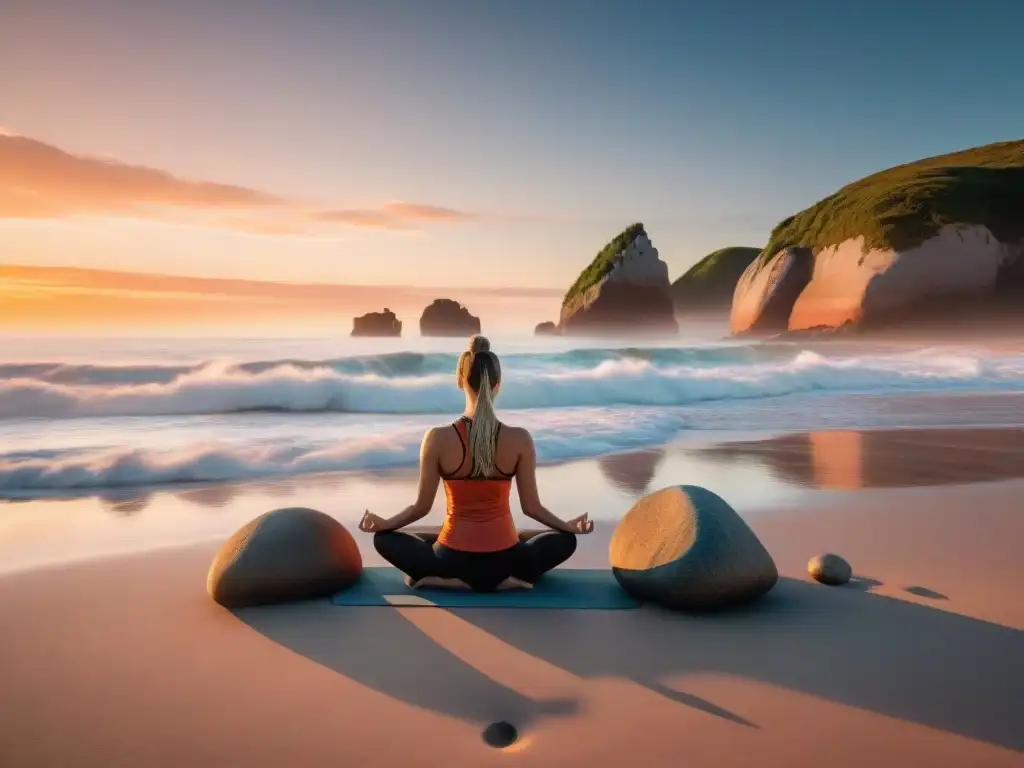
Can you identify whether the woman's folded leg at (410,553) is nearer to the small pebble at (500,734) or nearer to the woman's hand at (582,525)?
the woman's hand at (582,525)

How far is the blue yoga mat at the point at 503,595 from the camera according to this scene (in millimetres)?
4168

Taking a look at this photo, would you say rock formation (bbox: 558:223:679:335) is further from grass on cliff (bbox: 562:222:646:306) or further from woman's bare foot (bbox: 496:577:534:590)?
woman's bare foot (bbox: 496:577:534:590)

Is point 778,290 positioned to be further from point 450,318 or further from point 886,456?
point 886,456

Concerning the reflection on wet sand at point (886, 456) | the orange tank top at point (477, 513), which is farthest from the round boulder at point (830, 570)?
the reflection on wet sand at point (886, 456)

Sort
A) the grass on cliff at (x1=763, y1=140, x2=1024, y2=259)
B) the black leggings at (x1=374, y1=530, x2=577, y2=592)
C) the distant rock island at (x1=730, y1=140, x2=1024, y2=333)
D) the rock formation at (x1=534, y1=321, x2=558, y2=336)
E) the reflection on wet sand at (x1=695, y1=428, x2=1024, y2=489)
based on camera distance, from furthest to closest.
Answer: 1. the rock formation at (x1=534, y1=321, x2=558, y2=336)
2. the grass on cliff at (x1=763, y1=140, x2=1024, y2=259)
3. the distant rock island at (x1=730, y1=140, x2=1024, y2=333)
4. the reflection on wet sand at (x1=695, y1=428, x2=1024, y2=489)
5. the black leggings at (x1=374, y1=530, x2=577, y2=592)

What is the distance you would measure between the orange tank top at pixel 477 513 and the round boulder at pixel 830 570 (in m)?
1.89

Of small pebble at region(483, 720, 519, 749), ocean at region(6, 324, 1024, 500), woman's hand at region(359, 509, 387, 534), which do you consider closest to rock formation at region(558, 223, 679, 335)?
ocean at region(6, 324, 1024, 500)

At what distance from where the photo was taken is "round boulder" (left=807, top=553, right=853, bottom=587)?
4551mm

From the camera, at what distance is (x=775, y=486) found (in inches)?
299

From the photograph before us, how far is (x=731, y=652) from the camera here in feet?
11.7

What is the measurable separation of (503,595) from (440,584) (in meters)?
0.38

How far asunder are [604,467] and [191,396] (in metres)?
11.5

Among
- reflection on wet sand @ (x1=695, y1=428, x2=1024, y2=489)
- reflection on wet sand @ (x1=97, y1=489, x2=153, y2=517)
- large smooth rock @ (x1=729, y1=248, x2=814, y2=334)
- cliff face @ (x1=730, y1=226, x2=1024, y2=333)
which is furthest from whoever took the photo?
large smooth rock @ (x1=729, y1=248, x2=814, y2=334)

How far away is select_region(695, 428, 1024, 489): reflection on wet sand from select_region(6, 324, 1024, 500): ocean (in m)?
1.13
